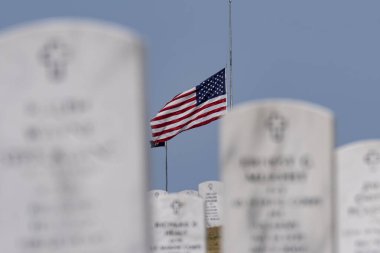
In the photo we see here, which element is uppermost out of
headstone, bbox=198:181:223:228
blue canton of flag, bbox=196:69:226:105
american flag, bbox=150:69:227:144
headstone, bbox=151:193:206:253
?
blue canton of flag, bbox=196:69:226:105

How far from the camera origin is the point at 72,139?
7090mm

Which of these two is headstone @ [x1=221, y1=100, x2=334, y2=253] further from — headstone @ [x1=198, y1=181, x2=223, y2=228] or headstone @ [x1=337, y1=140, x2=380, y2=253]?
headstone @ [x1=198, y1=181, x2=223, y2=228]

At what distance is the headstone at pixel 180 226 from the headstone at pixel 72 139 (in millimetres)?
5228

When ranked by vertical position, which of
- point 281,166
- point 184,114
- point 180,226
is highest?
point 184,114

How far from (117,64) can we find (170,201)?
5602 millimetres

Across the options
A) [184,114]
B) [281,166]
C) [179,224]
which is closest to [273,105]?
[281,166]

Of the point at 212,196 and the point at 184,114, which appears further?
the point at 212,196

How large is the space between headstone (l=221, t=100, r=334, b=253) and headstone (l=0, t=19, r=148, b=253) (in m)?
1.46

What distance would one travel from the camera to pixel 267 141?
835 centimetres

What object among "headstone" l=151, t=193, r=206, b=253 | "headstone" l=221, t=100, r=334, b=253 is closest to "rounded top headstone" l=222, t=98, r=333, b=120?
"headstone" l=221, t=100, r=334, b=253

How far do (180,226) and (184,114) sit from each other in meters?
10.8

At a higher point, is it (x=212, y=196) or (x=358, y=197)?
(x=212, y=196)

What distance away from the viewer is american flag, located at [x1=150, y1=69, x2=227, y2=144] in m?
22.9

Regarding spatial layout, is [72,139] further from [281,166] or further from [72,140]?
[281,166]
